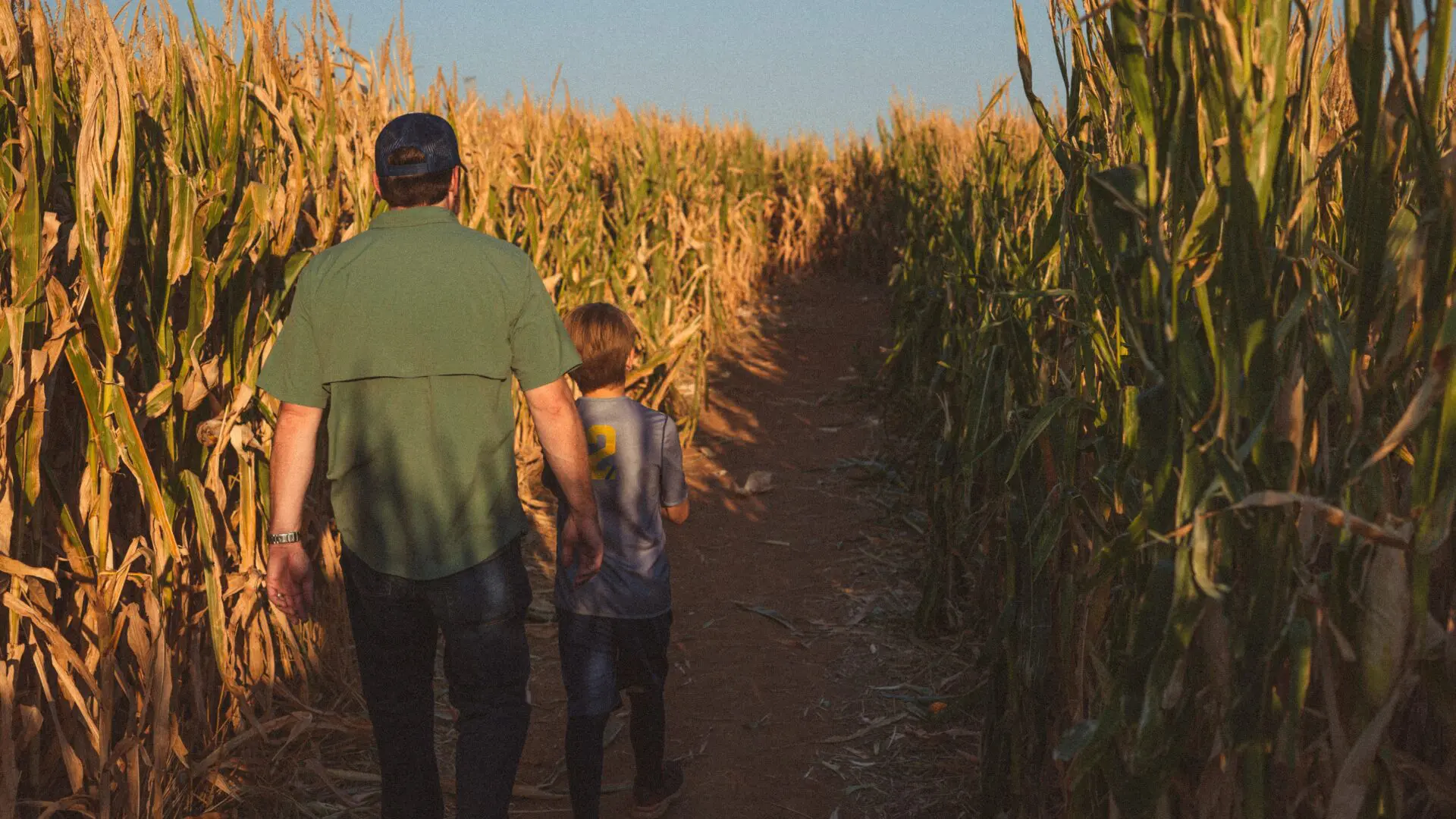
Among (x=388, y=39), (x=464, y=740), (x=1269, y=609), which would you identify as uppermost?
(x=388, y=39)

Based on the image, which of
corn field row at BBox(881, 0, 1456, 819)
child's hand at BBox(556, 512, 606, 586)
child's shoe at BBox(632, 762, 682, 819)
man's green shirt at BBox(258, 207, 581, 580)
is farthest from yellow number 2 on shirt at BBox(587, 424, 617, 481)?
corn field row at BBox(881, 0, 1456, 819)

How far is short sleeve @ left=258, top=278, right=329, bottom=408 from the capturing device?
2.50 metres

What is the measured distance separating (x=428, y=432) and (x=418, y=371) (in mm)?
145

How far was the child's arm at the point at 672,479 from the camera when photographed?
309 centimetres

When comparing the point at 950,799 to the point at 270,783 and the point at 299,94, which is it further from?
the point at 299,94

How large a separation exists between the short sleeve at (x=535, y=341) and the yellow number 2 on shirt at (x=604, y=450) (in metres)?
0.51

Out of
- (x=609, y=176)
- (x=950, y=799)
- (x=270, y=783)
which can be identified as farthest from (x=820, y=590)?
(x=609, y=176)

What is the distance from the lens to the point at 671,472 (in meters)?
3.10

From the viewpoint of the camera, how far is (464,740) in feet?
8.55

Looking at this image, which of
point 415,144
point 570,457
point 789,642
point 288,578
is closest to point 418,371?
point 570,457

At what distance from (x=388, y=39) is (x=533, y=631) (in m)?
2.54

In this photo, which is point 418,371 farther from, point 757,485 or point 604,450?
point 757,485

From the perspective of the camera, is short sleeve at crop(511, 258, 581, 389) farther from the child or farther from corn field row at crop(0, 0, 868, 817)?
corn field row at crop(0, 0, 868, 817)

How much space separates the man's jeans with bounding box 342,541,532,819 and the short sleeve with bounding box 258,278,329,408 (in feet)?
1.30
